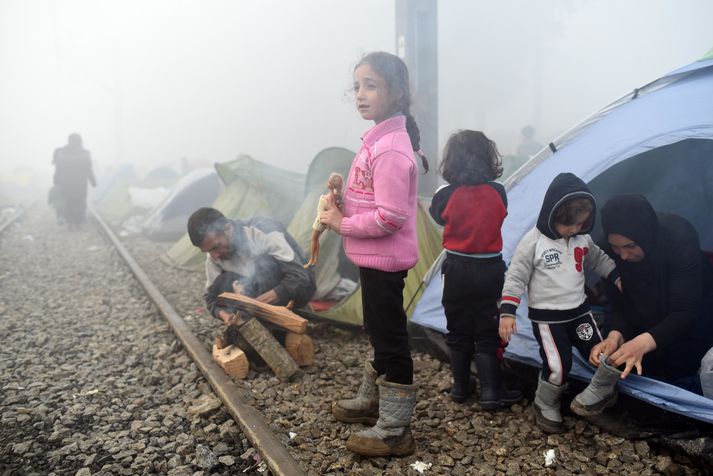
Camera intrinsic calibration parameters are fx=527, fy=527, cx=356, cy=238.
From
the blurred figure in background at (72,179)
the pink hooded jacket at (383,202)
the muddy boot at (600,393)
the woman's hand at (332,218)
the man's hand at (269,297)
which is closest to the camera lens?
the pink hooded jacket at (383,202)

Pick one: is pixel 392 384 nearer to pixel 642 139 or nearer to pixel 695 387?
pixel 695 387

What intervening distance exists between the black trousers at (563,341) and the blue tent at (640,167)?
15 centimetres

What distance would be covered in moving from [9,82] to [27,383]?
8238 centimetres

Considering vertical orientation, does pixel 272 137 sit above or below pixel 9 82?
below

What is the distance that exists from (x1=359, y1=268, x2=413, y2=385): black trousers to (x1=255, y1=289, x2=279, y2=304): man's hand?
1429 millimetres

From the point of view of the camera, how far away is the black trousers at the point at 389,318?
7.27 ft

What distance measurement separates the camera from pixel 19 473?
7.77 feet

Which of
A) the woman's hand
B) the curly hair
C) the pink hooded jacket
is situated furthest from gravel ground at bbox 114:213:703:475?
the curly hair

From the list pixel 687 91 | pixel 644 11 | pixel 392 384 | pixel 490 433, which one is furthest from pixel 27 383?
pixel 644 11

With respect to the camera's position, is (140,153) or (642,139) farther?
(140,153)

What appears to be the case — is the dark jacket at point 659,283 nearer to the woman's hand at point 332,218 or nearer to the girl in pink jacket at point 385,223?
the girl in pink jacket at point 385,223

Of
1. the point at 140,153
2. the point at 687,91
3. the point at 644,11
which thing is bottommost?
the point at 140,153

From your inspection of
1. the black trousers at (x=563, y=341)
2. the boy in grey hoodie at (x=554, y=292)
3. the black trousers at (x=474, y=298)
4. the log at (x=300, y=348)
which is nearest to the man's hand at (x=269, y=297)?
the log at (x=300, y=348)

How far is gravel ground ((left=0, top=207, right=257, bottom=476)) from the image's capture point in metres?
2.48
